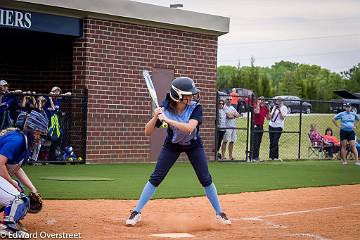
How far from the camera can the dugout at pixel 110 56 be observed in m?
21.2

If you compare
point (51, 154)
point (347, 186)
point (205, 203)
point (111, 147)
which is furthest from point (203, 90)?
point (205, 203)

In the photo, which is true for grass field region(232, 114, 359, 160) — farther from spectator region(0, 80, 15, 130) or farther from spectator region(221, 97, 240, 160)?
spectator region(0, 80, 15, 130)

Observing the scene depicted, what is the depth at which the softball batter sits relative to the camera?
9.52m

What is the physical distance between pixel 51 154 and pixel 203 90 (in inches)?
246

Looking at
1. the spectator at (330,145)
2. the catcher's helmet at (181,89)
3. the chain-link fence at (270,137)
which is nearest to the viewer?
the catcher's helmet at (181,89)

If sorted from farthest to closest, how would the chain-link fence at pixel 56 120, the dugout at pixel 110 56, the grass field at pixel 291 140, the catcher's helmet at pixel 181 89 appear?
the grass field at pixel 291 140
the dugout at pixel 110 56
the chain-link fence at pixel 56 120
the catcher's helmet at pixel 181 89

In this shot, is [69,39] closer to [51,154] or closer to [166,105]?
[51,154]

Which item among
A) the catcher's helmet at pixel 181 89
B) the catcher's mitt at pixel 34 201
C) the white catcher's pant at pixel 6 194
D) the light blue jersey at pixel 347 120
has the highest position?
the catcher's helmet at pixel 181 89

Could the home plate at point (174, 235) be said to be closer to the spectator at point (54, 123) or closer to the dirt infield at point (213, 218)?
the dirt infield at point (213, 218)

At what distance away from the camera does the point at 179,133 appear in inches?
386

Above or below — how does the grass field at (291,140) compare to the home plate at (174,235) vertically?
below

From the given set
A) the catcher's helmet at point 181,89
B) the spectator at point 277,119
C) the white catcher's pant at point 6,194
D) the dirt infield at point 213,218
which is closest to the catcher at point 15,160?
the white catcher's pant at point 6,194

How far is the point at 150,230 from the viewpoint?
9.49 meters

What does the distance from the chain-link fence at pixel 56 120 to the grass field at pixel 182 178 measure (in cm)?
87
